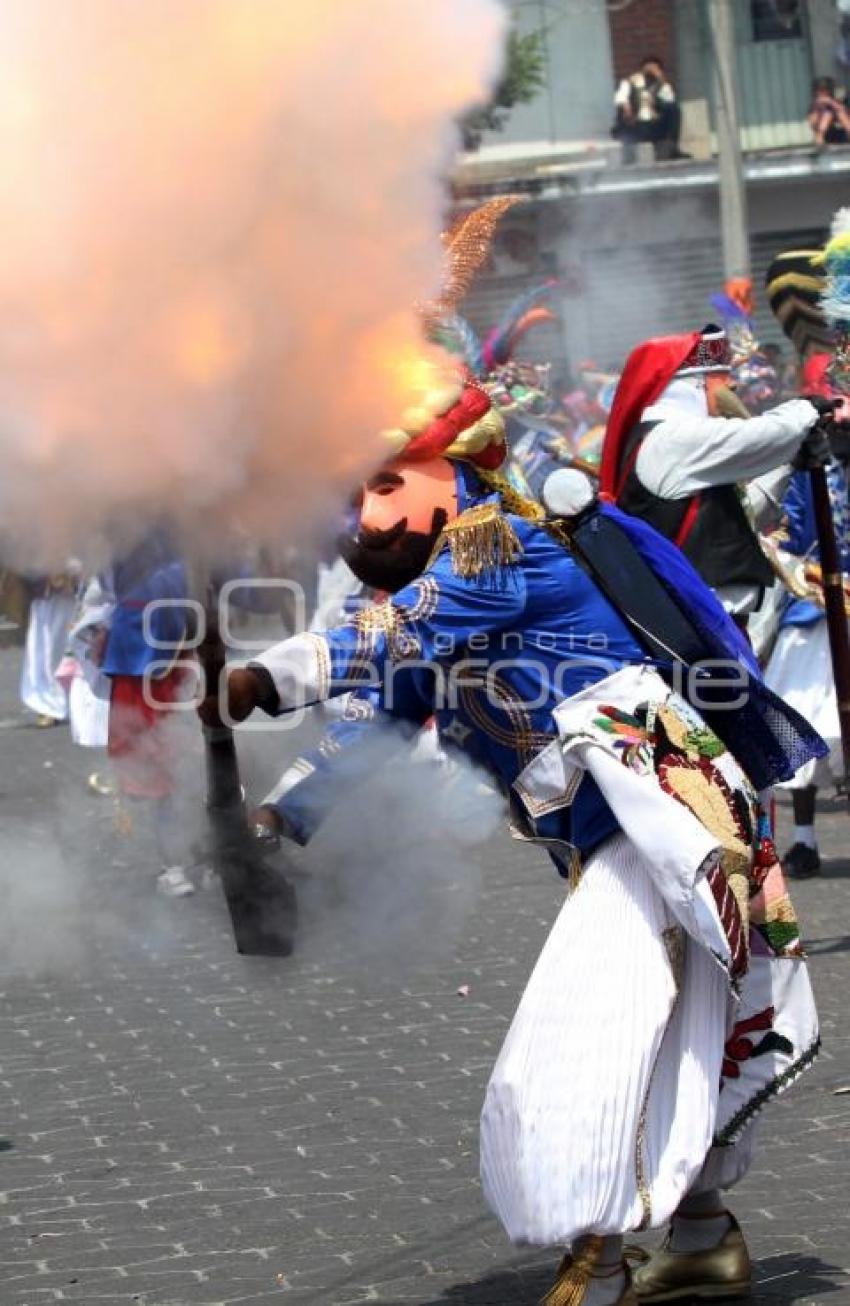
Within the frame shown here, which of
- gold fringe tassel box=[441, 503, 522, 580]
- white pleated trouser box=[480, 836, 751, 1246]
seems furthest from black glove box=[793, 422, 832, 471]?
white pleated trouser box=[480, 836, 751, 1246]

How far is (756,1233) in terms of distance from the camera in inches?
210

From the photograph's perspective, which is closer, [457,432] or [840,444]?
[457,432]

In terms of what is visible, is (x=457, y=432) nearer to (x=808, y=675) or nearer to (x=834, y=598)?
(x=834, y=598)

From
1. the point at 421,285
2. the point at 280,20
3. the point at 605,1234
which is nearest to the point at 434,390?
the point at 421,285

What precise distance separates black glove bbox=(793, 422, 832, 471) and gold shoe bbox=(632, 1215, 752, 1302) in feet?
11.0

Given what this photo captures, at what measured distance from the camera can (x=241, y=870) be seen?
4.75m

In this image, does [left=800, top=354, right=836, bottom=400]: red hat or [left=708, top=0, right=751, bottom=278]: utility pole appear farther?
[left=708, top=0, right=751, bottom=278]: utility pole

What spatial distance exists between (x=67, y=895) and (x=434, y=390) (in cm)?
177

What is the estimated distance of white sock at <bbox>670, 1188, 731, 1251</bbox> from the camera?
4.97m

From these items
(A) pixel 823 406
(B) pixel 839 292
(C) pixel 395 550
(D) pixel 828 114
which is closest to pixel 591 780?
(C) pixel 395 550

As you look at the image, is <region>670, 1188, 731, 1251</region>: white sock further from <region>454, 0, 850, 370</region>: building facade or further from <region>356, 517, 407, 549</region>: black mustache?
<region>454, 0, 850, 370</region>: building facade

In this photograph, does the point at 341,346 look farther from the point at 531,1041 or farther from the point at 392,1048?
the point at 392,1048

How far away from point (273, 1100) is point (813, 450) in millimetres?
2718

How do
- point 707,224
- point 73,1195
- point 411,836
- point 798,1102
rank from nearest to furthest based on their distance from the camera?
point 411,836 < point 73,1195 < point 798,1102 < point 707,224
